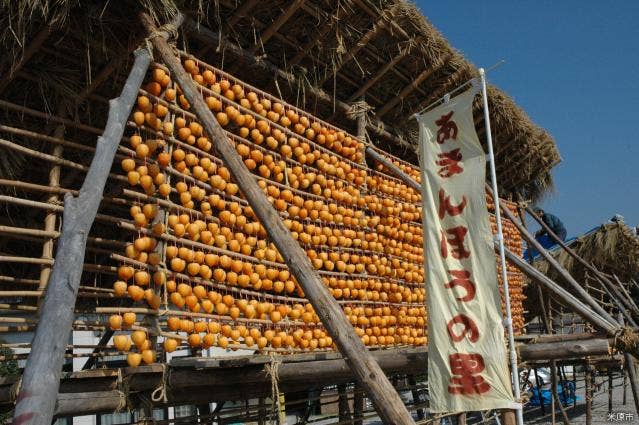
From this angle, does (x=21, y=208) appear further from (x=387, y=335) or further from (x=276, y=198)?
(x=387, y=335)

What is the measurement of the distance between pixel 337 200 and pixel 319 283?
275 cm

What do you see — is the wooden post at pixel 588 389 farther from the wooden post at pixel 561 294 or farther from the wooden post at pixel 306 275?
the wooden post at pixel 306 275

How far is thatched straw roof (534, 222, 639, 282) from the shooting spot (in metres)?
12.4

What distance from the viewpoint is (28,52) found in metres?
4.27

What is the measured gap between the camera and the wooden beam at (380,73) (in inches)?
250

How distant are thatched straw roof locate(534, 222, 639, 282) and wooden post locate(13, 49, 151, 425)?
11.7m

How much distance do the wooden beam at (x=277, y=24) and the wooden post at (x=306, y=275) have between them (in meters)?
1.34

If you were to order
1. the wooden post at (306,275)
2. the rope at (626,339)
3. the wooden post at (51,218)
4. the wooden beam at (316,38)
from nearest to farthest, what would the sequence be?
the wooden post at (306,275) → the wooden post at (51,218) → the rope at (626,339) → the wooden beam at (316,38)

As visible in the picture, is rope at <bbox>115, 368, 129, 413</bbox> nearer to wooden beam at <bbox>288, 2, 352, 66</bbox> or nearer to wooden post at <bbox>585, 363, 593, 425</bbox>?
wooden beam at <bbox>288, 2, 352, 66</bbox>

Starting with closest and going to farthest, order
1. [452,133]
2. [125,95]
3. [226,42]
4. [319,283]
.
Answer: [319,283]
[125,95]
[452,133]
[226,42]

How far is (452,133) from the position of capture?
A: 170 inches

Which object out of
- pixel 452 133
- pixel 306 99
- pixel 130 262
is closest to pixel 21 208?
pixel 130 262

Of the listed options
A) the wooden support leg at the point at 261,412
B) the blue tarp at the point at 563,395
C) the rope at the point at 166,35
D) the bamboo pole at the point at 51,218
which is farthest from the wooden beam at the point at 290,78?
the blue tarp at the point at 563,395

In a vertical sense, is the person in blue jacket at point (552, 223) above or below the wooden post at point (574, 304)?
above
